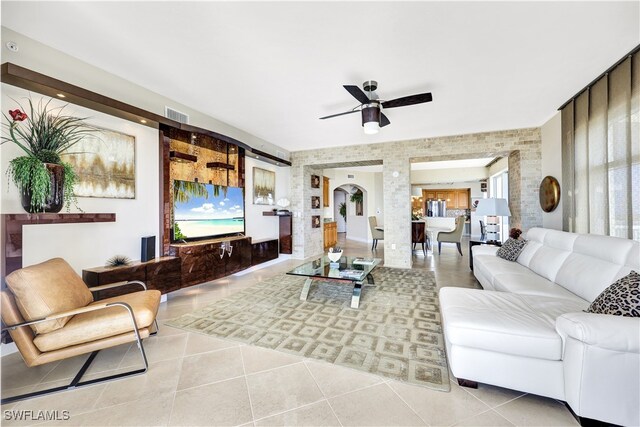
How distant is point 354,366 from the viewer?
2023 millimetres

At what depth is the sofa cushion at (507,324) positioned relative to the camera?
157 centimetres

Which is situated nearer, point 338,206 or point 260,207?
point 260,207

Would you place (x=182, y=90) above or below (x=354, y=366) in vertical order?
above

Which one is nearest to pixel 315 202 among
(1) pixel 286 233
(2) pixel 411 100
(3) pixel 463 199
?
(1) pixel 286 233

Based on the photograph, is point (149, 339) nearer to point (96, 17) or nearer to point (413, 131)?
point (96, 17)

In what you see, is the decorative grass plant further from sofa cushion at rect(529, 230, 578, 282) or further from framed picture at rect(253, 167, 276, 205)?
sofa cushion at rect(529, 230, 578, 282)

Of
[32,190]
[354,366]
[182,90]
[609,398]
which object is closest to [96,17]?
[182,90]

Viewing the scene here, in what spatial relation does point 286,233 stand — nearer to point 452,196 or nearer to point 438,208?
point 438,208

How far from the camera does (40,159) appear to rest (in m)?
2.21

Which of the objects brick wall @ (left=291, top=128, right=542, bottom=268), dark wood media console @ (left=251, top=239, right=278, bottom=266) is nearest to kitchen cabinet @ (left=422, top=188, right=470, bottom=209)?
brick wall @ (left=291, top=128, right=542, bottom=268)

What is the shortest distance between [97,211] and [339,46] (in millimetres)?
3157

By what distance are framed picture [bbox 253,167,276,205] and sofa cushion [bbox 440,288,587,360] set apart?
4.37m

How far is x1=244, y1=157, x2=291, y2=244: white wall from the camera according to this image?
5.31 m

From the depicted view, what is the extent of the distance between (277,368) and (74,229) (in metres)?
2.58
